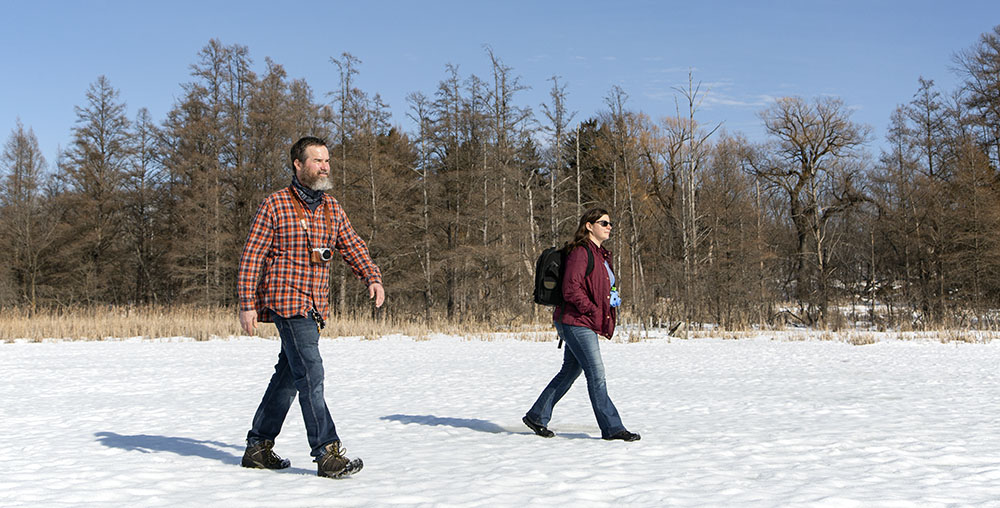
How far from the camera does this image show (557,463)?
509 centimetres

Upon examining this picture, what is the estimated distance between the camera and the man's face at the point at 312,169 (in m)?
4.72

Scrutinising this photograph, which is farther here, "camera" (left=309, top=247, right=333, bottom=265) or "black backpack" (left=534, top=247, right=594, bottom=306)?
"black backpack" (left=534, top=247, right=594, bottom=306)

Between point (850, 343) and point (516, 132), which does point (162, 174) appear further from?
point (850, 343)

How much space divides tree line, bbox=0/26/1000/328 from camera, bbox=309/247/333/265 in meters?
18.1

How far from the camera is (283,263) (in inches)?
180

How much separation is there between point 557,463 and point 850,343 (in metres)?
14.5

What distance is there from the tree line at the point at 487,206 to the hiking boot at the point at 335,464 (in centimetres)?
1838

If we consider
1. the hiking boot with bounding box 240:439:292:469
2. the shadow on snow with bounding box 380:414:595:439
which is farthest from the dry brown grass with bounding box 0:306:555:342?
the hiking boot with bounding box 240:439:292:469

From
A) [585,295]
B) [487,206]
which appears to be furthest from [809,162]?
[585,295]

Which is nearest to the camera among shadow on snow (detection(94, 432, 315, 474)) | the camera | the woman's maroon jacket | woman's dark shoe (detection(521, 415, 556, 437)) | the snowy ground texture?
the snowy ground texture

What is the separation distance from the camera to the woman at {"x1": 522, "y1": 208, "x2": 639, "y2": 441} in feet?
A: 19.3

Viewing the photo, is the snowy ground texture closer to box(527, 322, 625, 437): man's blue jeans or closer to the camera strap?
box(527, 322, 625, 437): man's blue jeans

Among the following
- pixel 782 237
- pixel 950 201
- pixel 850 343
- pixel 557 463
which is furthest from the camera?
pixel 782 237

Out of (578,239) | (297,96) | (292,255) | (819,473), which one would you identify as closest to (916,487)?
(819,473)
